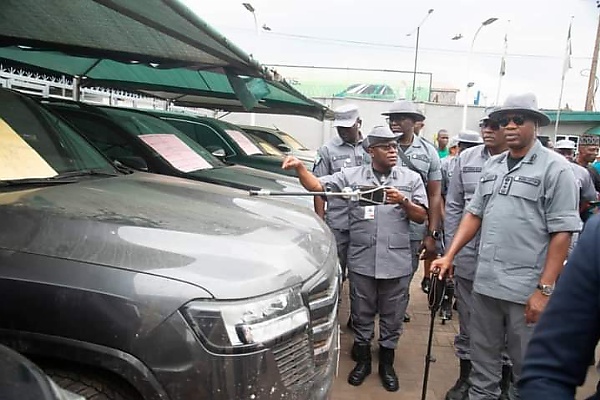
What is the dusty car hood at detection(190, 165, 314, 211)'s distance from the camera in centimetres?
484

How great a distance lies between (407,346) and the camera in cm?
429

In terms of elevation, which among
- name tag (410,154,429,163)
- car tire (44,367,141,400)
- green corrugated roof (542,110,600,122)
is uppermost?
green corrugated roof (542,110,600,122)

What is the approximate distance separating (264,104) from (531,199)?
28.4 ft

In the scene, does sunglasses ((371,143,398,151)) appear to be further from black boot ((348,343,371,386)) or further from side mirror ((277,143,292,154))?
side mirror ((277,143,292,154))

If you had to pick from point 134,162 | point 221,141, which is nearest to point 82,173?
point 134,162

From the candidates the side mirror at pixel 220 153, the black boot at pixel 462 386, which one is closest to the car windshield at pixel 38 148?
the black boot at pixel 462 386

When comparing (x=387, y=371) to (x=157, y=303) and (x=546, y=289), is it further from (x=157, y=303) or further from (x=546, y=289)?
(x=157, y=303)

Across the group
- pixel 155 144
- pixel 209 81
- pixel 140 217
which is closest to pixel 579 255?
pixel 140 217

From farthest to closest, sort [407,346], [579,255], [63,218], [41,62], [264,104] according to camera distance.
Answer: [264,104], [41,62], [407,346], [63,218], [579,255]

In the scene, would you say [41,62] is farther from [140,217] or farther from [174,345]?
[174,345]

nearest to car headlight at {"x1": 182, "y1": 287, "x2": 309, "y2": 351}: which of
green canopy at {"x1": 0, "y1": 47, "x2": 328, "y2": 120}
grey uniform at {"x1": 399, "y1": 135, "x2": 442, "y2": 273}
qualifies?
grey uniform at {"x1": 399, "y1": 135, "x2": 442, "y2": 273}

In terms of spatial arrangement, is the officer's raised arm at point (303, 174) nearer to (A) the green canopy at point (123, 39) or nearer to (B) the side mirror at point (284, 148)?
(A) the green canopy at point (123, 39)

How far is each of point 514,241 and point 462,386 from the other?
4.23 feet

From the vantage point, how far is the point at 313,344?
2.05 metres
